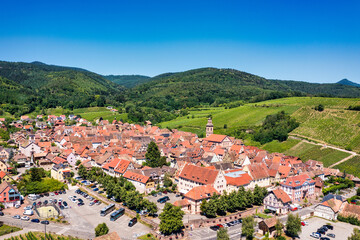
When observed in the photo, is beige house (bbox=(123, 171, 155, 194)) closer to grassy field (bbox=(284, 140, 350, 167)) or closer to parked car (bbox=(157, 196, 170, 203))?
parked car (bbox=(157, 196, 170, 203))

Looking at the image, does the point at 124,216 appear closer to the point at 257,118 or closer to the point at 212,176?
the point at 212,176

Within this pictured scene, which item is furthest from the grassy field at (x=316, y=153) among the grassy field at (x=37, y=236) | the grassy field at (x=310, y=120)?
the grassy field at (x=37, y=236)

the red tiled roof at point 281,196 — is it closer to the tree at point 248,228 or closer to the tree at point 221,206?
the tree at point 221,206

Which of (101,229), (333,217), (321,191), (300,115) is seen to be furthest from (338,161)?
(101,229)

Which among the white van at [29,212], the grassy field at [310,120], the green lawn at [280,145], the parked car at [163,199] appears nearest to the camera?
the white van at [29,212]

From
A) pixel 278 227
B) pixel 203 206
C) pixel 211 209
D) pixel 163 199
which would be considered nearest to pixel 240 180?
pixel 203 206

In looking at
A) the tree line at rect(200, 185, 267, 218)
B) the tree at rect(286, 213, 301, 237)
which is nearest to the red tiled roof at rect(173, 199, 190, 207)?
the tree line at rect(200, 185, 267, 218)
